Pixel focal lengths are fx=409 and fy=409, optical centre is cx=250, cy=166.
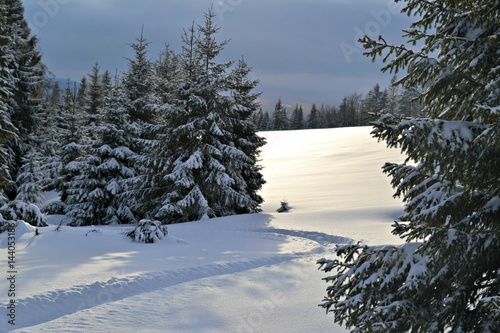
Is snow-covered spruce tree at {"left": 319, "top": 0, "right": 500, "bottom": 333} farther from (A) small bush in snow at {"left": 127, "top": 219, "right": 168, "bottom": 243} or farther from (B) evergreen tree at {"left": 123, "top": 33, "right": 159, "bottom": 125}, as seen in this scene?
(B) evergreen tree at {"left": 123, "top": 33, "right": 159, "bottom": 125}

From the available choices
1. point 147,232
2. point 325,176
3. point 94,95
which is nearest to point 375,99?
point 325,176

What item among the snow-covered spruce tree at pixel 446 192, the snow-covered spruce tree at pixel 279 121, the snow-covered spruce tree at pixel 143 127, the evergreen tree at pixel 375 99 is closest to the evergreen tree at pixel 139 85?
the snow-covered spruce tree at pixel 143 127

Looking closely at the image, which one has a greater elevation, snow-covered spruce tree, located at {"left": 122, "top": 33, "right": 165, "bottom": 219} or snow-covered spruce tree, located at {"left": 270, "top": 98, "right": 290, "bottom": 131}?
snow-covered spruce tree, located at {"left": 270, "top": 98, "right": 290, "bottom": 131}

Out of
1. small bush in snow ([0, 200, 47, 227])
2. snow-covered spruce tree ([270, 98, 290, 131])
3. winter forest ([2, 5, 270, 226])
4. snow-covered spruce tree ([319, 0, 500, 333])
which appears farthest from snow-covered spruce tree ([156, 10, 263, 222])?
snow-covered spruce tree ([270, 98, 290, 131])

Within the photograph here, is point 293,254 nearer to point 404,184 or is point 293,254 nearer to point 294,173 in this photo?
point 404,184

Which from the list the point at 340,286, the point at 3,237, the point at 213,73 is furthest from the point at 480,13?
the point at 213,73

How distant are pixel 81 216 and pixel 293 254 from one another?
12.4 metres

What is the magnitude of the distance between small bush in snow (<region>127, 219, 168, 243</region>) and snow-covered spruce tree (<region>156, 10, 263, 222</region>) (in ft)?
15.2

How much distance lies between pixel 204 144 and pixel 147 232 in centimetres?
682

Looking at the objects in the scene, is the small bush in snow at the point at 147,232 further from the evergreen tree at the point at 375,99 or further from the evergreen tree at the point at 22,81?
the evergreen tree at the point at 375,99

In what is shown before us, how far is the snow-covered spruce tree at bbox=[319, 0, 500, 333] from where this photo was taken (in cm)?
347

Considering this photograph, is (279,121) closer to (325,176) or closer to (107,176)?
(325,176)

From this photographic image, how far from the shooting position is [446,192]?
13.0 feet

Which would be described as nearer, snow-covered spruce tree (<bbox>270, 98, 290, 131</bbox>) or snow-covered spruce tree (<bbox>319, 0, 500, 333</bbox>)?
snow-covered spruce tree (<bbox>319, 0, 500, 333</bbox>)
